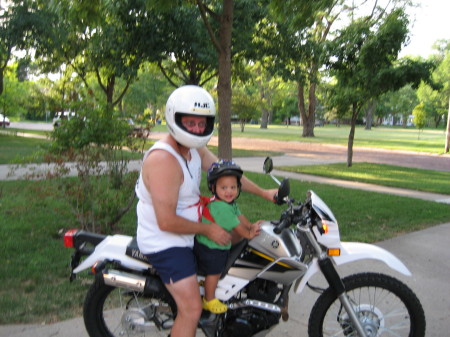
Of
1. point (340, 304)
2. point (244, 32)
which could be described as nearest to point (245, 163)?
point (244, 32)

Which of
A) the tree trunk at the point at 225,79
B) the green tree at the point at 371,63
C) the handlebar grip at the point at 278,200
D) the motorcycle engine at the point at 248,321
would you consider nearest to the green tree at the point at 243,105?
the green tree at the point at 371,63

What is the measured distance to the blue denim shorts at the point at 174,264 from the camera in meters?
2.50

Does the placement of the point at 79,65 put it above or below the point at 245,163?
above

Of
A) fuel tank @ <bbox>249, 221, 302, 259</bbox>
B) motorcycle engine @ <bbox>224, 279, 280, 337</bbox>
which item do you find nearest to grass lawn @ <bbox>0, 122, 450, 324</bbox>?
motorcycle engine @ <bbox>224, 279, 280, 337</bbox>

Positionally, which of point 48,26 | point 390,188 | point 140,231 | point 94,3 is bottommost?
point 390,188

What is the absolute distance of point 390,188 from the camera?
1075cm

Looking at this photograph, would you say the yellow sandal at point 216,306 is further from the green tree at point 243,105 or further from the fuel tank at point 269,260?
the green tree at point 243,105

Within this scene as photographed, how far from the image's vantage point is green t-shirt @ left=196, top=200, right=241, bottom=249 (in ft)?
8.33

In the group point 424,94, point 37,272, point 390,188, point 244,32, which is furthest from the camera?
point 424,94

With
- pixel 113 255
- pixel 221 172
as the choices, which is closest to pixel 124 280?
pixel 113 255

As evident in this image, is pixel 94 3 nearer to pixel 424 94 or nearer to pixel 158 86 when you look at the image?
pixel 158 86

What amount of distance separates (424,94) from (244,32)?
64.6m

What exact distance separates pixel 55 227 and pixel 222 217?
162 inches

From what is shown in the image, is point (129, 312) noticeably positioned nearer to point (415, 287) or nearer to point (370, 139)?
point (415, 287)
